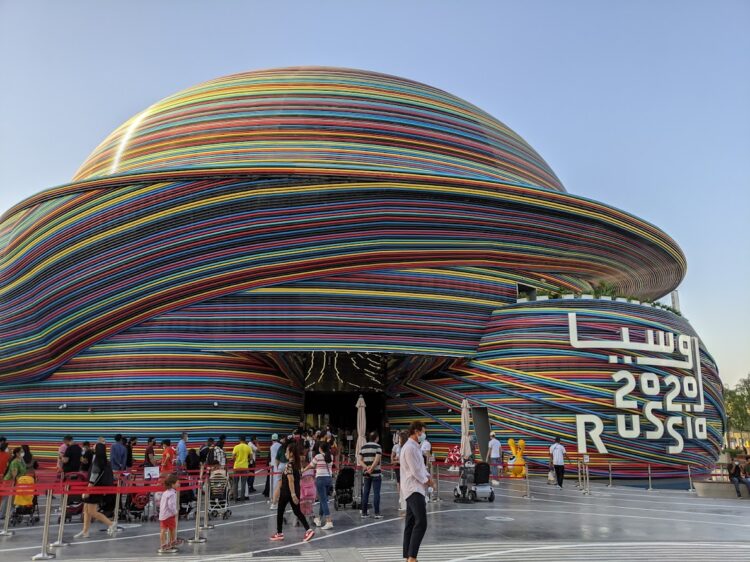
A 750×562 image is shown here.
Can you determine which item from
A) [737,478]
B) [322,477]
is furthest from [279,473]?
[737,478]

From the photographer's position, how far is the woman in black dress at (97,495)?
36.9 feet

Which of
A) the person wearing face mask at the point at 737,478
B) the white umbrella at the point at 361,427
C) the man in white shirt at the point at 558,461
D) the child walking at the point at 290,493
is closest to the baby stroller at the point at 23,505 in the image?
the child walking at the point at 290,493

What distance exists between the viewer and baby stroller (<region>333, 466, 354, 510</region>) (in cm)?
1429

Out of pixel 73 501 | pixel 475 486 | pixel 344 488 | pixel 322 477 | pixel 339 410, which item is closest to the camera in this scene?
pixel 322 477

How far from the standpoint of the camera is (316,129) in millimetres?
27203

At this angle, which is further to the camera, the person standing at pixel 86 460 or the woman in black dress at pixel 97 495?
the person standing at pixel 86 460

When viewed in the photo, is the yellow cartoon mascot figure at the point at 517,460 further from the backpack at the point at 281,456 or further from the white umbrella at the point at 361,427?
the backpack at the point at 281,456

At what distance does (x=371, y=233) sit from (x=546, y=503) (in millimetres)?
11912

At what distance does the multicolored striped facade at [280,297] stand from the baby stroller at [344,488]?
9.14 m

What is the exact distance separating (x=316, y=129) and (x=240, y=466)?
15852 millimetres

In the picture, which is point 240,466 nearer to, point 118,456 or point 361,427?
point 118,456

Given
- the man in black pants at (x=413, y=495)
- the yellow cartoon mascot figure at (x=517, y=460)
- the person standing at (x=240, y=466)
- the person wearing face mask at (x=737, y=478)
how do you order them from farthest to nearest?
the yellow cartoon mascot figure at (x=517, y=460), the person wearing face mask at (x=737, y=478), the person standing at (x=240, y=466), the man in black pants at (x=413, y=495)

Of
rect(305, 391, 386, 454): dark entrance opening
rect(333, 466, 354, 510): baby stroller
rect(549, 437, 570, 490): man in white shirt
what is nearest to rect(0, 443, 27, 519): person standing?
rect(333, 466, 354, 510): baby stroller

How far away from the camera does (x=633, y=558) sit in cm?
875
